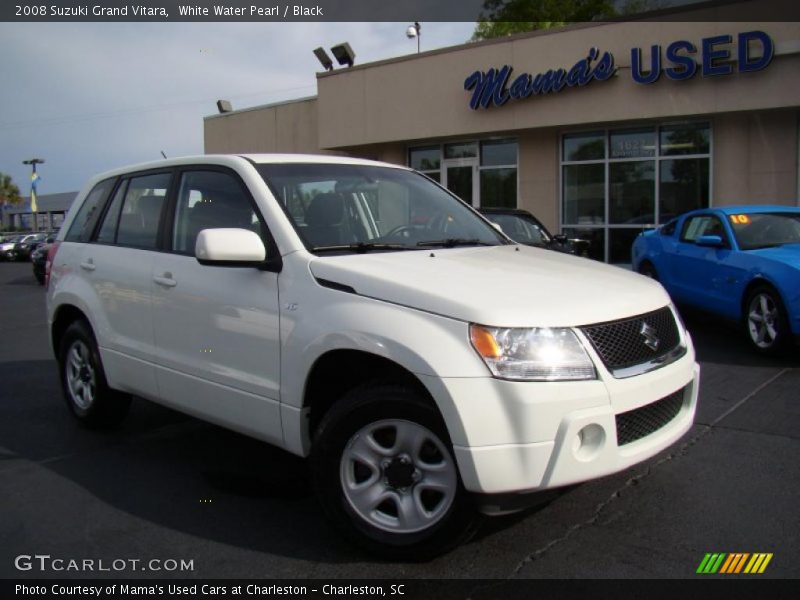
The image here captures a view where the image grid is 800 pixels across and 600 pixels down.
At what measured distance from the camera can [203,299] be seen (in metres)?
3.81

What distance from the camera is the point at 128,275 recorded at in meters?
4.44

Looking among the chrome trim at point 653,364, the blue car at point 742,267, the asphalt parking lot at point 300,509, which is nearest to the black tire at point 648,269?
the blue car at point 742,267

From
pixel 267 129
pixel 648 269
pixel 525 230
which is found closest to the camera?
pixel 525 230

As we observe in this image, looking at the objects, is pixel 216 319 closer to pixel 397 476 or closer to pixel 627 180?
pixel 397 476

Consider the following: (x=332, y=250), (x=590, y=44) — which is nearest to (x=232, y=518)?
(x=332, y=250)

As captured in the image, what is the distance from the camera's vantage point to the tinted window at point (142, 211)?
175 inches

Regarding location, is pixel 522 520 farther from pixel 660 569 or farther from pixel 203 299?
pixel 203 299

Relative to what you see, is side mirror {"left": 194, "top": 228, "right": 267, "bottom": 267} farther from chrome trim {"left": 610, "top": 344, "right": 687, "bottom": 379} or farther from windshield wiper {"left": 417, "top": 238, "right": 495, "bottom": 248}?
chrome trim {"left": 610, "top": 344, "right": 687, "bottom": 379}

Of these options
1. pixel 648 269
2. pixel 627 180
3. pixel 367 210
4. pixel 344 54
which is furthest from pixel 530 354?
pixel 344 54

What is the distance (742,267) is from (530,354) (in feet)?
18.4

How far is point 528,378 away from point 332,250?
1.25m

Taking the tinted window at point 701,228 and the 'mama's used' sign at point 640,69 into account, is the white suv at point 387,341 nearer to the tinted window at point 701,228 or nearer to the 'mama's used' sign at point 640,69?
the tinted window at point 701,228

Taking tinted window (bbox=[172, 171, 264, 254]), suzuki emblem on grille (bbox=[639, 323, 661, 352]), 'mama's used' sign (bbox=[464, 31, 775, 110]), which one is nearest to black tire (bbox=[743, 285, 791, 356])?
suzuki emblem on grille (bbox=[639, 323, 661, 352])

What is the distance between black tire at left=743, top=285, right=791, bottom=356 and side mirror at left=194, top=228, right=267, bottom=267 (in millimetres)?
5450
